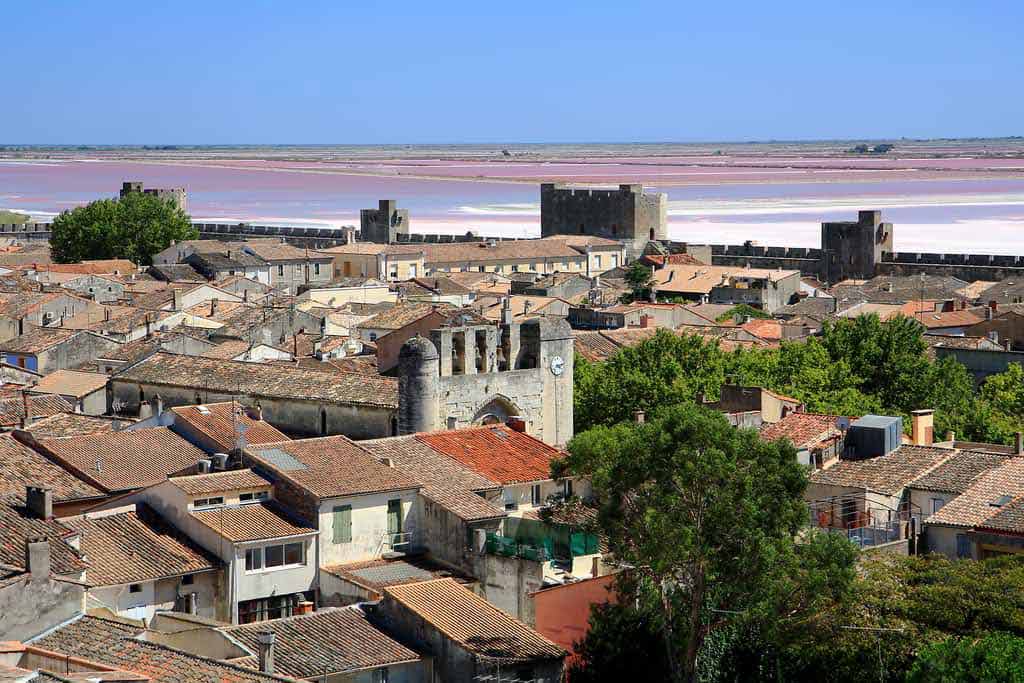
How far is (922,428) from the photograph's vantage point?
29.8 metres

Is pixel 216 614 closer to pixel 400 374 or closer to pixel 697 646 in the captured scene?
pixel 697 646

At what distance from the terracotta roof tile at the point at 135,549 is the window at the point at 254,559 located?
363 mm

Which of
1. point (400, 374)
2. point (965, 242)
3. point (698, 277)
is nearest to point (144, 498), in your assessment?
point (400, 374)

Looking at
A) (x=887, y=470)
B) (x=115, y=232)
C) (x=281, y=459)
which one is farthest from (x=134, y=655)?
(x=115, y=232)

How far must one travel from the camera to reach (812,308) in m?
62.1

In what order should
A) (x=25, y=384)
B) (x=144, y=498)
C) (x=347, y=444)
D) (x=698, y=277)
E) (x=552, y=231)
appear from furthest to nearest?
(x=552, y=231) < (x=698, y=277) < (x=25, y=384) < (x=347, y=444) < (x=144, y=498)

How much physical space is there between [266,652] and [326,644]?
1.40 m

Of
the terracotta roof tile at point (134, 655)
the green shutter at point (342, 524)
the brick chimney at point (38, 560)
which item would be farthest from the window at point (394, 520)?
the brick chimney at point (38, 560)

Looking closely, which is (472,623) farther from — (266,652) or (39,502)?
(39,502)

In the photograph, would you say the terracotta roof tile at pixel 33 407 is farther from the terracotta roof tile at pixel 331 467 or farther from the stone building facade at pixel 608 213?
the stone building facade at pixel 608 213

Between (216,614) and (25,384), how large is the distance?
17254mm

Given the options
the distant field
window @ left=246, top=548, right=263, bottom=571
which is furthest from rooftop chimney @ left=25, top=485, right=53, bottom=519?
the distant field

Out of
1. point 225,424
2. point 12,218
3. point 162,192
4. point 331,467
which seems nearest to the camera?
point 331,467

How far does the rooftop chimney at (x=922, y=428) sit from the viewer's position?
29547mm
